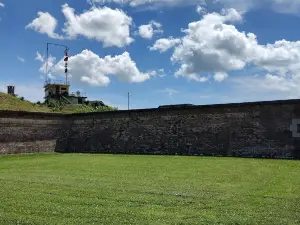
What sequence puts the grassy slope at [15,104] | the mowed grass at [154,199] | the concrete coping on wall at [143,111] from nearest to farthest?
the mowed grass at [154,199], the concrete coping on wall at [143,111], the grassy slope at [15,104]

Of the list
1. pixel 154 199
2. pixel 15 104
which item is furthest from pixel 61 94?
pixel 154 199

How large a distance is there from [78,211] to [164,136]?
16246mm

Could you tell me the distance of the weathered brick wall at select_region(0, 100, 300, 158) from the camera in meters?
18.3

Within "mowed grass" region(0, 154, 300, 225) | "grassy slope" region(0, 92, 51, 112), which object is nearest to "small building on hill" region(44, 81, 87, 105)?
"grassy slope" region(0, 92, 51, 112)

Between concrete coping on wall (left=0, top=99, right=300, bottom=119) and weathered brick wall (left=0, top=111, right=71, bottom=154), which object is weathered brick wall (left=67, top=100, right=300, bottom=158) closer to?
concrete coping on wall (left=0, top=99, right=300, bottom=119)

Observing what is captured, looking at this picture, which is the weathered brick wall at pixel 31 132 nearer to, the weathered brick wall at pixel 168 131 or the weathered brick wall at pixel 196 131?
the weathered brick wall at pixel 168 131

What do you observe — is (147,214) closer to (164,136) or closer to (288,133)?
(288,133)

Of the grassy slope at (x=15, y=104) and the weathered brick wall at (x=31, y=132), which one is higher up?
the grassy slope at (x=15, y=104)

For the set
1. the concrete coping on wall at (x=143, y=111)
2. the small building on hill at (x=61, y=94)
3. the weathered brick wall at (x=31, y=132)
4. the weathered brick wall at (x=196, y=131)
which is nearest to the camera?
the weathered brick wall at (x=196, y=131)

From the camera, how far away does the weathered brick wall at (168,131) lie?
18344mm

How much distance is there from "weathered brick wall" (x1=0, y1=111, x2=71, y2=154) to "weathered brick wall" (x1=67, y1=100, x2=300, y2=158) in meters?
0.91

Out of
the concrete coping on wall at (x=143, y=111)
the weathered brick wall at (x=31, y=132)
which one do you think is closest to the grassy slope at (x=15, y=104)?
the weathered brick wall at (x=31, y=132)

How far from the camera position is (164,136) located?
2264 centimetres

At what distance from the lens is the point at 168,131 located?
2248 centimetres
